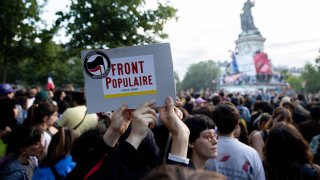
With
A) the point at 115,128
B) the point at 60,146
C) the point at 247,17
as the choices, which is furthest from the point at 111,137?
the point at 247,17

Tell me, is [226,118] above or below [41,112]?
below

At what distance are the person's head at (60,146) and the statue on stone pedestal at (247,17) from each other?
4726 cm

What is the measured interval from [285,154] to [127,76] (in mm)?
1649

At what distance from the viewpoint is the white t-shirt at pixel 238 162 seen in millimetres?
3344

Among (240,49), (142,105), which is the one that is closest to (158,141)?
(142,105)

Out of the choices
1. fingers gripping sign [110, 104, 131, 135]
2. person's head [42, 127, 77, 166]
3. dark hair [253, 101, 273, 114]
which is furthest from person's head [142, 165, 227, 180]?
dark hair [253, 101, 273, 114]

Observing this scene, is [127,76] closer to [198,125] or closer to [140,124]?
[140,124]

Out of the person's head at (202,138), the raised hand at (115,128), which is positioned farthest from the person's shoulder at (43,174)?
the raised hand at (115,128)

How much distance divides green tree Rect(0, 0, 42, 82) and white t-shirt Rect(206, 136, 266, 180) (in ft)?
30.3

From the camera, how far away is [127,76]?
221 cm

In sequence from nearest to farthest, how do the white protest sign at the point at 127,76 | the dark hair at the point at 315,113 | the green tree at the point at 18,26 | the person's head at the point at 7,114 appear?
1. the white protest sign at the point at 127,76
2. the dark hair at the point at 315,113
3. the person's head at the point at 7,114
4. the green tree at the point at 18,26

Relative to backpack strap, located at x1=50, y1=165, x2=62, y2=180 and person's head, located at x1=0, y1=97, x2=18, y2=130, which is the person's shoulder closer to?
backpack strap, located at x1=50, y1=165, x2=62, y2=180

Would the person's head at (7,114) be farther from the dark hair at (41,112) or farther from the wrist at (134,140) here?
the wrist at (134,140)

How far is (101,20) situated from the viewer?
10.4 meters
